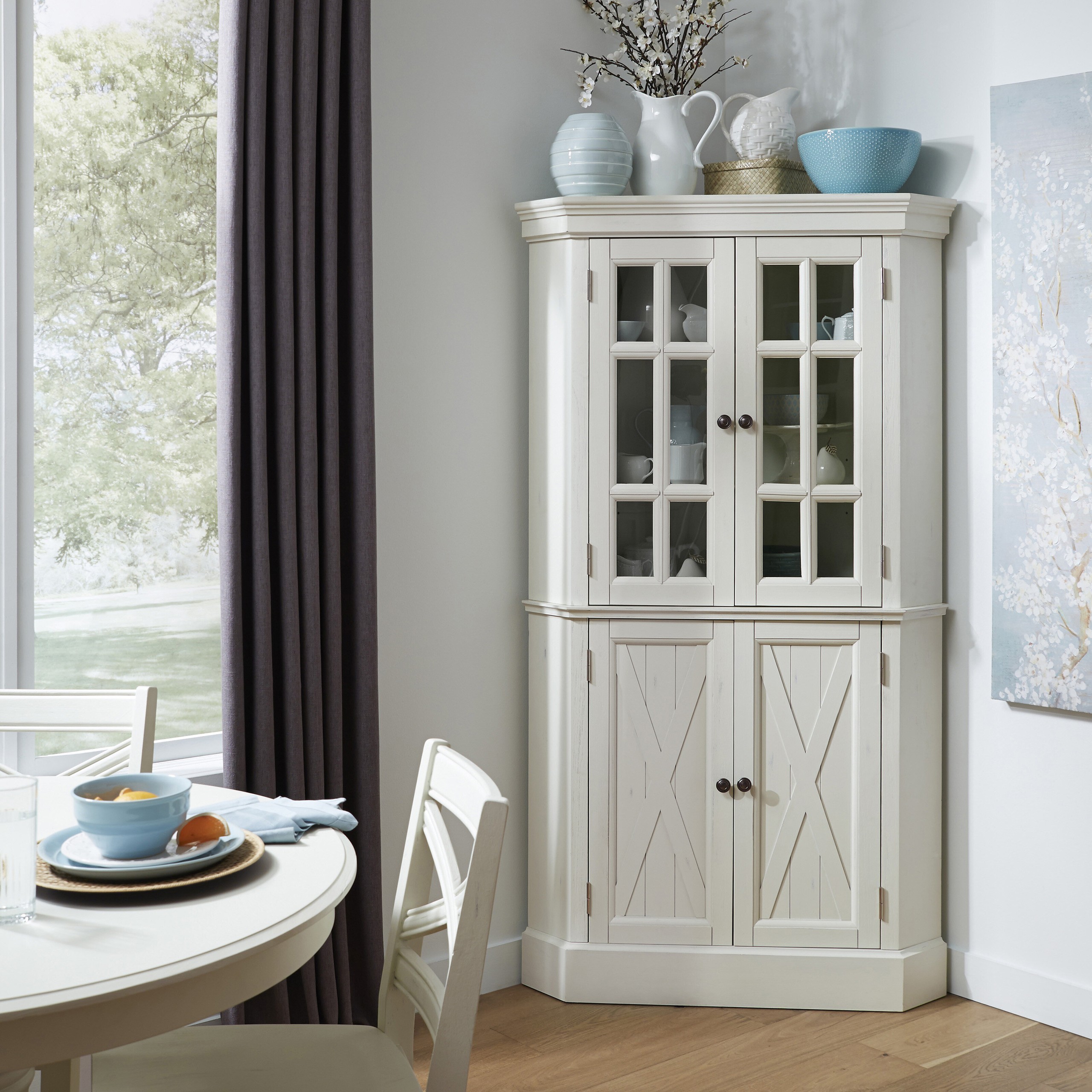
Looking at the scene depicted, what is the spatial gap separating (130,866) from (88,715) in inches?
28.9

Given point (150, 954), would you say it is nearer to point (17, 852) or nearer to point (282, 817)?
point (17, 852)

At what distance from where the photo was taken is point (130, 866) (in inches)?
48.4

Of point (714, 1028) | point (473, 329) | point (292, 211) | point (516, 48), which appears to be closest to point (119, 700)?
point (292, 211)

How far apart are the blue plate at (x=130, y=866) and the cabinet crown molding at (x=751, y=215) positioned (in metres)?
1.82

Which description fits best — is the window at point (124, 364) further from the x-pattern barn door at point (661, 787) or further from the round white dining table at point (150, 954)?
the round white dining table at point (150, 954)

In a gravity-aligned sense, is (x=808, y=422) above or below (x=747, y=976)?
above

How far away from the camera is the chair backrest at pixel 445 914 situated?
131 centimetres

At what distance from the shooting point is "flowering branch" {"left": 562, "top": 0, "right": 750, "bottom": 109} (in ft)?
9.17

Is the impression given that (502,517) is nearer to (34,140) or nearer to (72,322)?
(72,322)

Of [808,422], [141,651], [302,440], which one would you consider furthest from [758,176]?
[141,651]

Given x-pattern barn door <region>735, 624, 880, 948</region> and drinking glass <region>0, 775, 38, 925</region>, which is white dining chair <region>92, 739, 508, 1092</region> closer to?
drinking glass <region>0, 775, 38, 925</region>

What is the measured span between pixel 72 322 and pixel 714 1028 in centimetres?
207

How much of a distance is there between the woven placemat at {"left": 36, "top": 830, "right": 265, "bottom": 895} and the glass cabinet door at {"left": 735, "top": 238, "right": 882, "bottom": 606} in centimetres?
164

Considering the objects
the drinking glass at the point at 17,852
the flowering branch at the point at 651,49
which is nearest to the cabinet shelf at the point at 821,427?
the flowering branch at the point at 651,49
